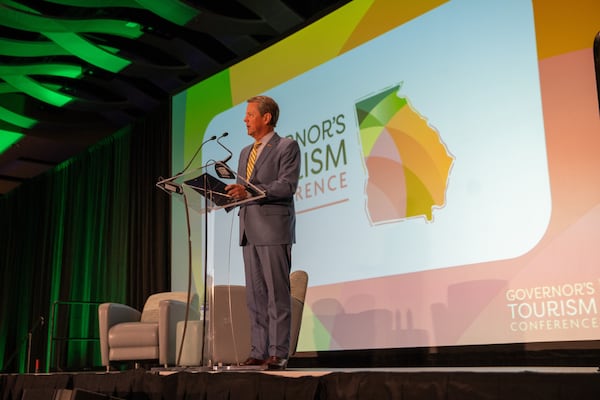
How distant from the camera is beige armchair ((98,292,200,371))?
4621mm

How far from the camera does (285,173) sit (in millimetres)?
2816

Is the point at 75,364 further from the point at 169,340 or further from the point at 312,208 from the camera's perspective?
the point at 312,208

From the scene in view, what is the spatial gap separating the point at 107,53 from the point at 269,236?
389 centimetres

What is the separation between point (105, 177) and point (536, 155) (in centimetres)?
567

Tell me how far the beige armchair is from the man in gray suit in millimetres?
1678

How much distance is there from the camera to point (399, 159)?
4.03m

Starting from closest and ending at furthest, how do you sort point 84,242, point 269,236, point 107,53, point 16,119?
point 269,236
point 107,53
point 16,119
point 84,242

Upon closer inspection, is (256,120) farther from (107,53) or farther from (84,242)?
(84,242)

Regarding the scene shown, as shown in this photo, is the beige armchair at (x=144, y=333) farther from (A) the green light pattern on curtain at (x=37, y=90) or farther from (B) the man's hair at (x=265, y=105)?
(A) the green light pattern on curtain at (x=37, y=90)

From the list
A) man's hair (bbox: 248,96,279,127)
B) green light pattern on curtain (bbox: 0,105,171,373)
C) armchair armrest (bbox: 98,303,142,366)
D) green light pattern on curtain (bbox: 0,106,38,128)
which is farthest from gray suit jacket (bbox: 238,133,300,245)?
green light pattern on curtain (bbox: 0,106,38,128)

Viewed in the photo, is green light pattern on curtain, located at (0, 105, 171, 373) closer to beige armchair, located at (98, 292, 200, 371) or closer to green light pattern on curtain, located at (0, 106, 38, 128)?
green light pattern on curtain, located at (0, 106, 38, 128)

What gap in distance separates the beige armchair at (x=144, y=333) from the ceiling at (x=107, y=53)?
222 centimetres

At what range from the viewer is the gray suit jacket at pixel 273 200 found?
2768mm

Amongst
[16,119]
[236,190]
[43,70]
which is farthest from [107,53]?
[236,190]
